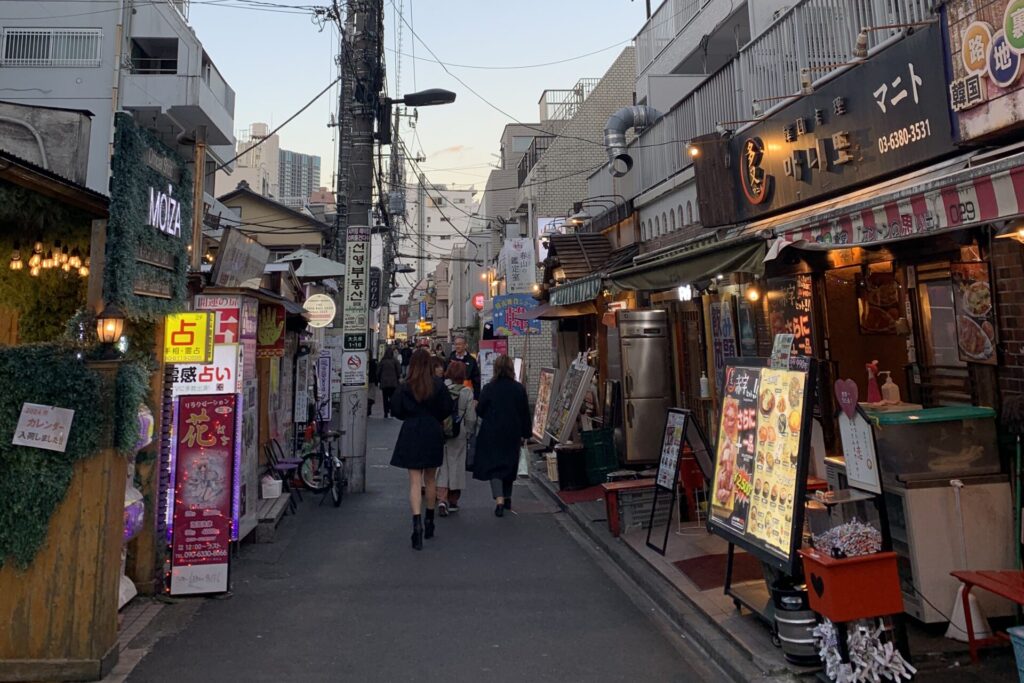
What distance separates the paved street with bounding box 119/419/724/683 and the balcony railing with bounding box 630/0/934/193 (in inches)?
228

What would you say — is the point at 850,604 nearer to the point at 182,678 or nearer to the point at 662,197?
the point at 182,678

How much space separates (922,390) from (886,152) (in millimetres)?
2226

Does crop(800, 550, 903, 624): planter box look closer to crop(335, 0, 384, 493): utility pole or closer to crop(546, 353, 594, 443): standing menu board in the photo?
crop(546, 353, 594, 443): standing menu board

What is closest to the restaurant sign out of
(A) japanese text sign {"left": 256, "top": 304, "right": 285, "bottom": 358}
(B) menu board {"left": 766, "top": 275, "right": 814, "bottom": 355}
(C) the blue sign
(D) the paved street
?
(B) menu board {"left": 766, "top": 275, "right": 814, "bottom": 355}

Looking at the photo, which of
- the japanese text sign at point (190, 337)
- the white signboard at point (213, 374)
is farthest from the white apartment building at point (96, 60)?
the japanese text sign at point (190, 337)

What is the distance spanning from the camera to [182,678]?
4.29 metres

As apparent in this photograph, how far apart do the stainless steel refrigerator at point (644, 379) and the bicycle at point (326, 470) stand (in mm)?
4424

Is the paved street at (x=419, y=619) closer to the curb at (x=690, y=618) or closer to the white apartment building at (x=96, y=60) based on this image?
the curb at (x=690, y=618)

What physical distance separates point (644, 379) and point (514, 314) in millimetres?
8034

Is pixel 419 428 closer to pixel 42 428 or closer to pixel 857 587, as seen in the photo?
pixel 42 428

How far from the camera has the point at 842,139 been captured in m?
6.28

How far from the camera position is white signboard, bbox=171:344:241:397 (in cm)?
734

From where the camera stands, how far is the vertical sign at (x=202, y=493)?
5855 mm

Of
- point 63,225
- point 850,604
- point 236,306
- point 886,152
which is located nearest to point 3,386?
point 63,225
